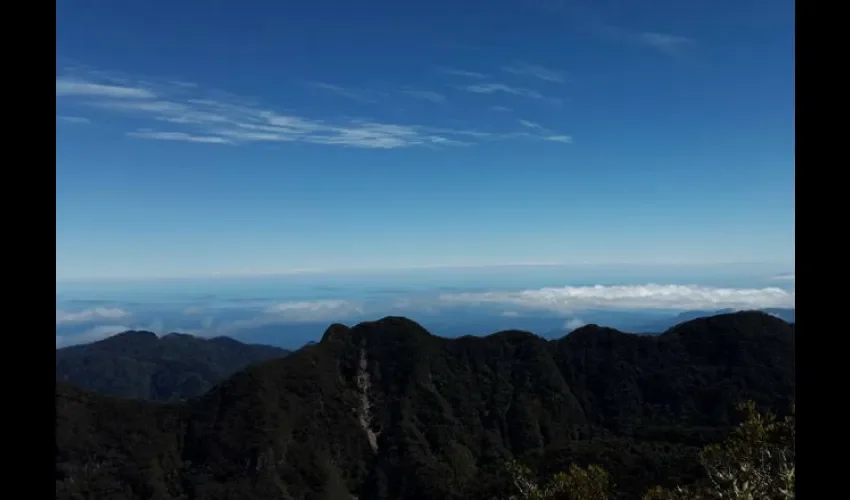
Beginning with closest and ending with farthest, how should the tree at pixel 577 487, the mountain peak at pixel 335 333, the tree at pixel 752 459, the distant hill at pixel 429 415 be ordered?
the tree at pixel 752 459 < the tree at pixel 577 487 < the distant hill at pixel 429 415 < the mountain peak at pixel 335 333

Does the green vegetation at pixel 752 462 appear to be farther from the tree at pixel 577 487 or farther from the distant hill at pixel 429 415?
the distant hill at pixel 429 415

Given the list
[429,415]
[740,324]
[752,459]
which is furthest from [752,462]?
[740,324]

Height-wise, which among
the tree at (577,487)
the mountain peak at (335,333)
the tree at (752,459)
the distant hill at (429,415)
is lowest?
the distant hill at (429,415)

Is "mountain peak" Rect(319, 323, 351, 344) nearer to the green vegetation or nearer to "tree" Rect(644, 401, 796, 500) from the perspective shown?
the green vegetation

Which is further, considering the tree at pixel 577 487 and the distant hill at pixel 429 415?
the distant hill at pixel 429 415

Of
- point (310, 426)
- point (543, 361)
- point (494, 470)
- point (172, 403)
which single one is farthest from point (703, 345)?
point (172, 403)

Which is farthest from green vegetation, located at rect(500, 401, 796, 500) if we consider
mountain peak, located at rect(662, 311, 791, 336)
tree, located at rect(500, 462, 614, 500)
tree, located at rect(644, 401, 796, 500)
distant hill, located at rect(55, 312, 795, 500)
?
mountain peak, located at rect(662, 311, 791, 336)

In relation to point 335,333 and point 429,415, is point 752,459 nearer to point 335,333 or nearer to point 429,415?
point 429,415

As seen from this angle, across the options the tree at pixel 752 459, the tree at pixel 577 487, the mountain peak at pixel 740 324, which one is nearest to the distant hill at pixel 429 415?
the mountain peak at pixel 740 324
